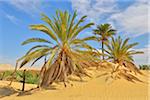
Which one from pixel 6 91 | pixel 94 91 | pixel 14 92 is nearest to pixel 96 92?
pixel 94 91

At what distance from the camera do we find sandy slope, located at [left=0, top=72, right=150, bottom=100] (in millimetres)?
11230

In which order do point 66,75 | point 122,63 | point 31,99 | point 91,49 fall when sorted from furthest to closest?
point 122,63, point 91,49, point 66,75, point 31,99

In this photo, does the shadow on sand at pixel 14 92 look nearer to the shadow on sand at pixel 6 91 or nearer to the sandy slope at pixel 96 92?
the shadow on sand at pixel 6 91

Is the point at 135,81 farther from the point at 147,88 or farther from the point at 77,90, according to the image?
the point at 77,90

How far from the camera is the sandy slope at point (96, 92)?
442 inches

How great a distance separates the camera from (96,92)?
1230cm

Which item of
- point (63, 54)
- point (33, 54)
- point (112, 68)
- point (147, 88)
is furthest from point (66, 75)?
point (147, 88)

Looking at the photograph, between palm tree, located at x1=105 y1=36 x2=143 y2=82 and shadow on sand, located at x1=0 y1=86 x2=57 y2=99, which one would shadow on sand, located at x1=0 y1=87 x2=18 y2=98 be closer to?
shadow on sand, located at x1=0 y1=86 x2=57 y2=99

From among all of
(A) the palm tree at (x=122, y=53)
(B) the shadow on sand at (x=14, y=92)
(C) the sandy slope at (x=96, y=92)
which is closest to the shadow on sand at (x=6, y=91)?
(B) the shadow on sand at (x=14, y=92)

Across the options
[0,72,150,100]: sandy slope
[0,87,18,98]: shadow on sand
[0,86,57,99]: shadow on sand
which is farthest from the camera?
[0,87,18,98]: shadow on sand

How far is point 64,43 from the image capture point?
1384 cm

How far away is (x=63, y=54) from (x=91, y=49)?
1632mm

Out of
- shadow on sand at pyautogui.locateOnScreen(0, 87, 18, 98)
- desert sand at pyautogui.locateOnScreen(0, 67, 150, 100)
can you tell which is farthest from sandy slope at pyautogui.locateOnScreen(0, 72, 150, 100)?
shadow on sand at pyautogui.locateOnScreen(0, 87, 18, 98)

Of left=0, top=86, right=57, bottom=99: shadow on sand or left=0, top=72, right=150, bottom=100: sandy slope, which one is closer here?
left=0, top=72, right=150, bottom=100: sandy slope
